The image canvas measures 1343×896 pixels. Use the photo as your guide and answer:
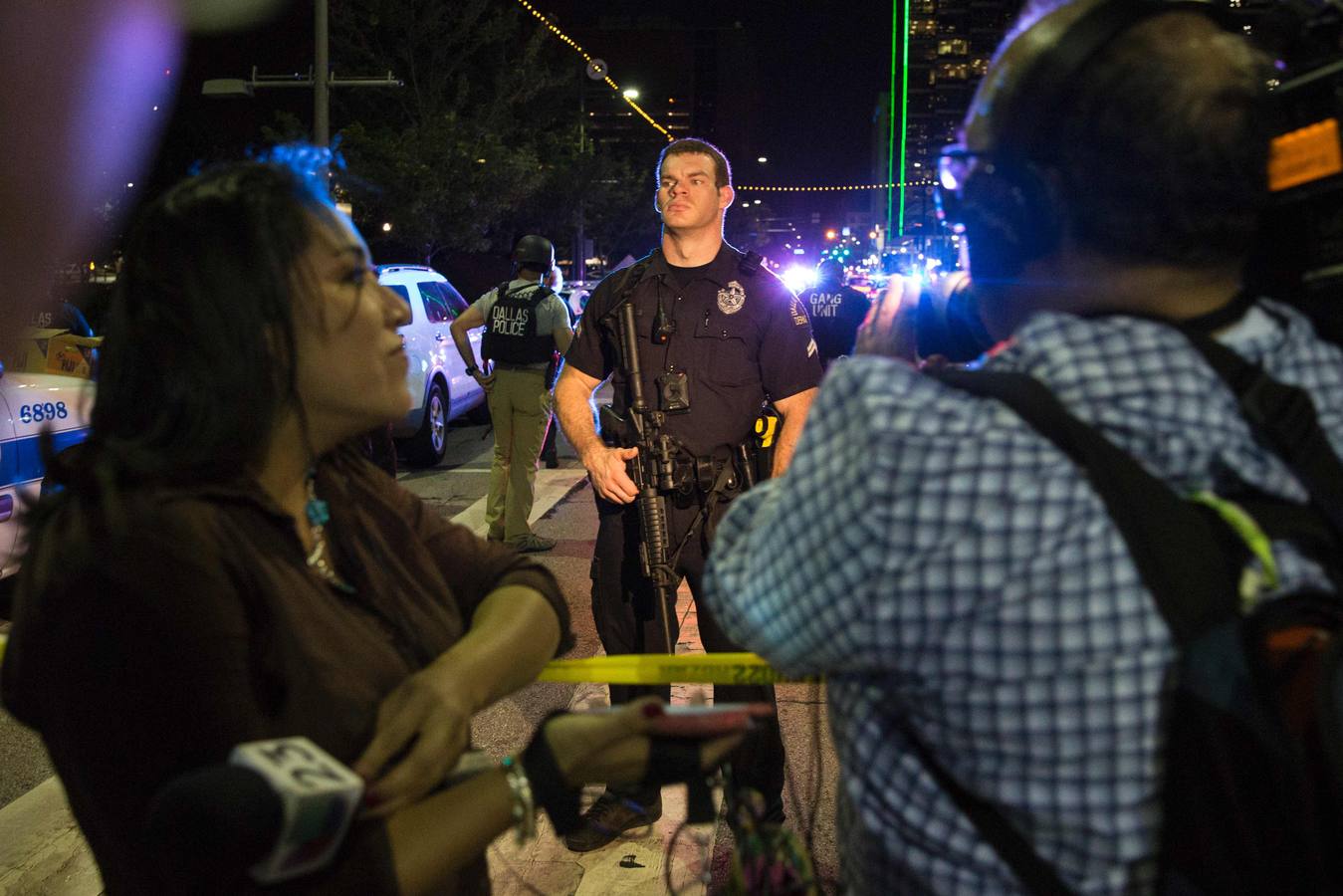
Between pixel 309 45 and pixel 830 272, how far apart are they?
72.2 ft

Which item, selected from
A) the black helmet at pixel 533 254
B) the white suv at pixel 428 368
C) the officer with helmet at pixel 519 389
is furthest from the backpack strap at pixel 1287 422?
the white suv at pixel 428 368

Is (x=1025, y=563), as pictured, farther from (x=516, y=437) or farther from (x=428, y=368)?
(x=428, y=368)

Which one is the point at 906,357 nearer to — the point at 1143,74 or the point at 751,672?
the point at 1143,74

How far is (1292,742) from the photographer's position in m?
1.03

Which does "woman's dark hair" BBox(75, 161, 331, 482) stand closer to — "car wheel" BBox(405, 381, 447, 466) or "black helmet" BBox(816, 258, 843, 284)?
"car wheel" BBox(405, 381, 447, 466)

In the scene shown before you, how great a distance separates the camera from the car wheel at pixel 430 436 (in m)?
11.7

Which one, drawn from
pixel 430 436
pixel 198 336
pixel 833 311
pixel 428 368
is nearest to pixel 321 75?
pixel 428 368

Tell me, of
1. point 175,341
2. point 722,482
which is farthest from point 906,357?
point 722,482

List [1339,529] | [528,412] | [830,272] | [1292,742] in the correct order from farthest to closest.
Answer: [830,272] → [528,412] → [1339,529] → [1292,742]

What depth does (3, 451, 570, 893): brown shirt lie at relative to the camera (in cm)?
125

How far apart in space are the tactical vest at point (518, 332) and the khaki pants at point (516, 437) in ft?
0.45

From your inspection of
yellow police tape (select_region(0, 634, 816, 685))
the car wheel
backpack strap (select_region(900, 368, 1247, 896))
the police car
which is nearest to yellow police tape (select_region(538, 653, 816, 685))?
yellow police tape (select_region(0, 634, 816, 685))

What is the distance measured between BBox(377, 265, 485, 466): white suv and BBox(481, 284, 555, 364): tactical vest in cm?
238

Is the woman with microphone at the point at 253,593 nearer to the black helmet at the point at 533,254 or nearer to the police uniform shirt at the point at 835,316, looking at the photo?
the black helmet at the point at 533,254
